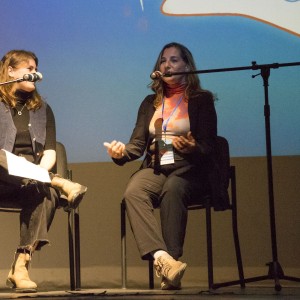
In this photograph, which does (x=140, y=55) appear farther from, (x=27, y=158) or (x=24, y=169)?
(x=24, y=169)

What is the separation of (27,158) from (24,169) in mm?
306

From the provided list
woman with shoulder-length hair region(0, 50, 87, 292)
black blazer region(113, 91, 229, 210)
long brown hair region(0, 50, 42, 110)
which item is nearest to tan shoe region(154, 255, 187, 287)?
black blazer region(113, 91, 229, 210)

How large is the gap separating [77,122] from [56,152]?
403 mm

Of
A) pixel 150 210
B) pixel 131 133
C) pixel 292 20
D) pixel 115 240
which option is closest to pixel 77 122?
pixel 131 133

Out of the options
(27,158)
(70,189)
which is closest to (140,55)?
(27,158)

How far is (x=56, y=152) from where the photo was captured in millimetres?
3584

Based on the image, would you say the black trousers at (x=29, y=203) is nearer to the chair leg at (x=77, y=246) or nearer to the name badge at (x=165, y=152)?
the chair leg at (x=77, y=246)

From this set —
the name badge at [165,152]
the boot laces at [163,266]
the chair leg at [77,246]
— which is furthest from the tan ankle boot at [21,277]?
the name badge at [165,152]

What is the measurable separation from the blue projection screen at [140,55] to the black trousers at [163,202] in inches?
20.6

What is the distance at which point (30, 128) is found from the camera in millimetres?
3480

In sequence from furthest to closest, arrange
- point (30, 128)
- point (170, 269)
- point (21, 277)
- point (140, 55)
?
point (140, 55)
point (30, 128)
point (21, 277)
point (170, 269)

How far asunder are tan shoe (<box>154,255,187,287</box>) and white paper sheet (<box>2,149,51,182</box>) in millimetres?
613

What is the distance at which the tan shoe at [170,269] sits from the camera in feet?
9.62

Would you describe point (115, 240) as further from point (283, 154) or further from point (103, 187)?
point (283, 154)
